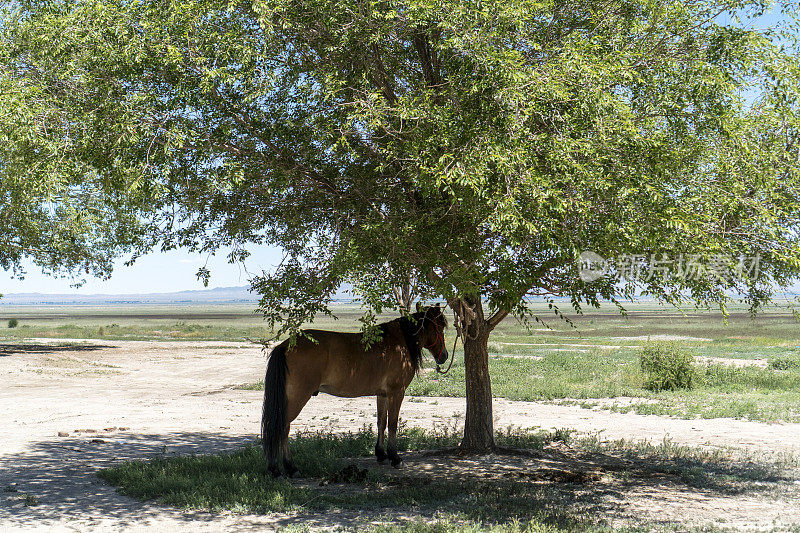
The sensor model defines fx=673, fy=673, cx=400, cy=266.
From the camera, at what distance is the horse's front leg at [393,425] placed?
11438mm

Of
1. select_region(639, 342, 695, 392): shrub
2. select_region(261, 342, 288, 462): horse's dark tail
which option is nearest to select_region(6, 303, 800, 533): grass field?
select_region(261, 342, 288, 462): horse's dark tail

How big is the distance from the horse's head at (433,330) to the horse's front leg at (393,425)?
0.97 meters

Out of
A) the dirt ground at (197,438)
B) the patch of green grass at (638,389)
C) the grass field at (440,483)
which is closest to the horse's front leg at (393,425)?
the dirt ground at (197,438)

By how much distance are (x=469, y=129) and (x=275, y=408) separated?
5.45 meters

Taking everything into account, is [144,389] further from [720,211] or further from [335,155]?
[720,211]

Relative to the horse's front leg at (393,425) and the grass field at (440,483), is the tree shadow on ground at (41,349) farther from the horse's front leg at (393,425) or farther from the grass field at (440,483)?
the horse's front leg at (393,425)

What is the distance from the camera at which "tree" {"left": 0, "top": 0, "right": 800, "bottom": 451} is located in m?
7.24

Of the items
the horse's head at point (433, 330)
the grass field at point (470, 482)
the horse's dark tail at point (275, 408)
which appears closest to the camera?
the grass field at point (470, 482)

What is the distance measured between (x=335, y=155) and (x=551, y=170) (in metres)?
3.75

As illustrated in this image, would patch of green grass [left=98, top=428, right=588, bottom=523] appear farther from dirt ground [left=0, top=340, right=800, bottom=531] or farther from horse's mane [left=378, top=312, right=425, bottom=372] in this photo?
horse's mane [left=378, top=312, right=425, bottom=372]

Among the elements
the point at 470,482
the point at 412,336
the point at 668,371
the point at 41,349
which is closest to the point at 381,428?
the point at 412,336

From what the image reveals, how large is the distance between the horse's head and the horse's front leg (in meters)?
0.97

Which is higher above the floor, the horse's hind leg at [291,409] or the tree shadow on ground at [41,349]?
the horse's hind leg at [291,409]

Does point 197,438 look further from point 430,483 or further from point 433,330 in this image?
point 430,483
